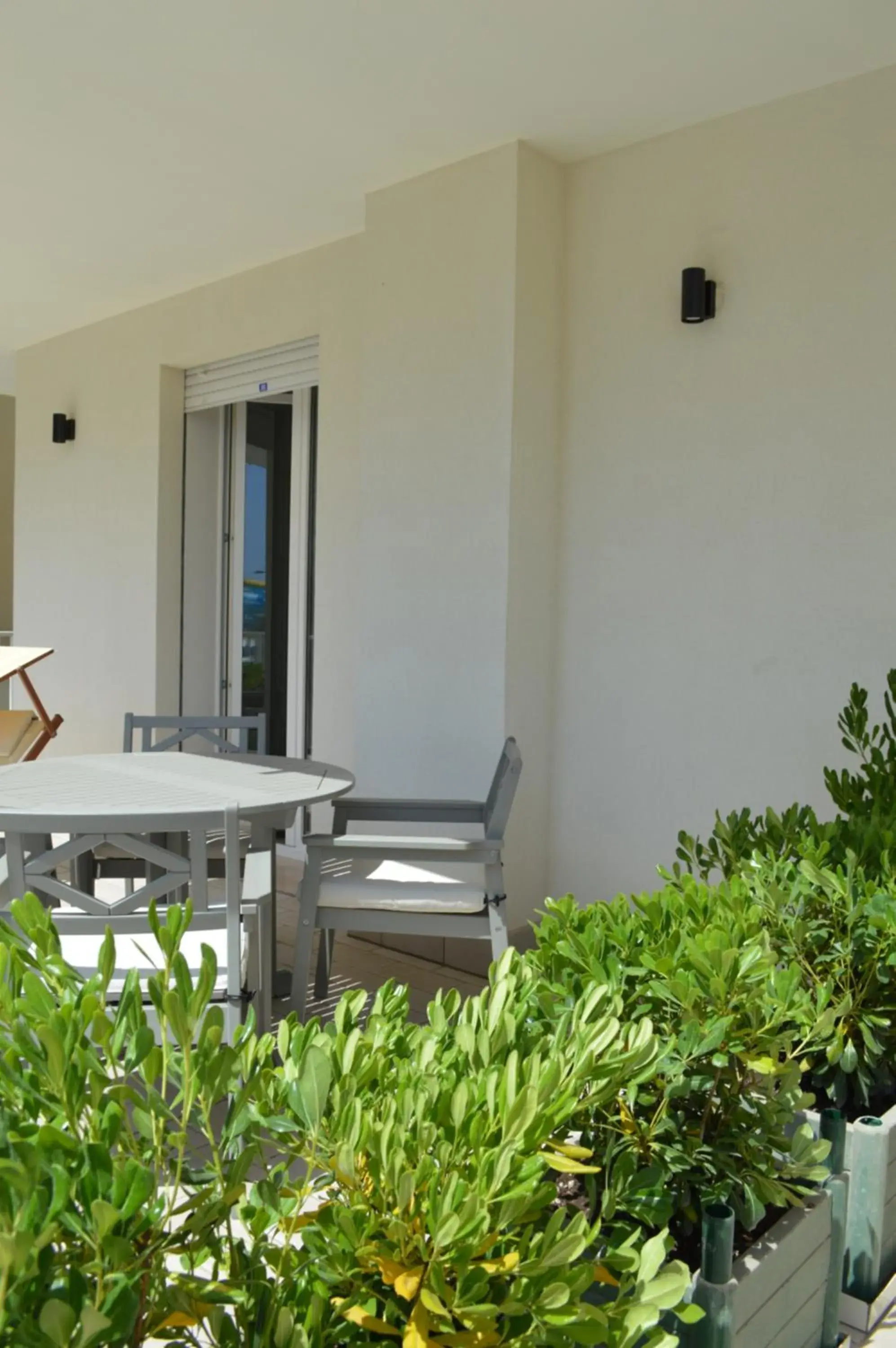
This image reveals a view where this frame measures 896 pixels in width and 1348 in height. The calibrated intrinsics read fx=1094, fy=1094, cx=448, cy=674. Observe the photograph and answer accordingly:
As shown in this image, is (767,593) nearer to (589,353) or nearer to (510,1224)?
(589,353)

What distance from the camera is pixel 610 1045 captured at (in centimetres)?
99

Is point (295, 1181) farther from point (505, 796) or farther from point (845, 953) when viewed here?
point (505, 796)

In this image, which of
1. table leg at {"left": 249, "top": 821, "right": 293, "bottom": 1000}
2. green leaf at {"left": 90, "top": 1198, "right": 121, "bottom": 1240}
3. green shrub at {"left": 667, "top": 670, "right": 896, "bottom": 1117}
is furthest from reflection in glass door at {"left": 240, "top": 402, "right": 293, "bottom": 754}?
green leaf at {"left": 90, "top": 1198, "right": 121, "bottom": 1240}

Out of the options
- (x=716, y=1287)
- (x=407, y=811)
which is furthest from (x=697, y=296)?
(x=716, y=1287)

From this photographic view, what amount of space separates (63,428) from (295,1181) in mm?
6712

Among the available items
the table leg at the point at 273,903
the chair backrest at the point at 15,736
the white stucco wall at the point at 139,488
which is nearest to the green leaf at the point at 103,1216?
the table leg at the point at 273,903

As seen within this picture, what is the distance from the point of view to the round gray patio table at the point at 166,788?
2480mm

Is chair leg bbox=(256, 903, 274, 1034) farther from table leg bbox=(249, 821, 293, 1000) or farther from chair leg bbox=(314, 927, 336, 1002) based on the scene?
chair leg bbox=(314, 927, 336, 1002)

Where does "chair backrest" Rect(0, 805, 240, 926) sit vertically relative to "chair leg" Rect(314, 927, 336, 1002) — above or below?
above

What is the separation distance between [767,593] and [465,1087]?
3.18 meters

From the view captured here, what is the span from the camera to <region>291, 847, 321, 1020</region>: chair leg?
3068 millimetres

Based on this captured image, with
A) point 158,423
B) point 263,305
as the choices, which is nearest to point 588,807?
point 263,305

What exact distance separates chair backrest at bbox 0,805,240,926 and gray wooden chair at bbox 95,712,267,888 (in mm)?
1178

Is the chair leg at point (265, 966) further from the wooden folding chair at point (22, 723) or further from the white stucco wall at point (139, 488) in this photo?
the wooden folding chair at point (22, 723)
